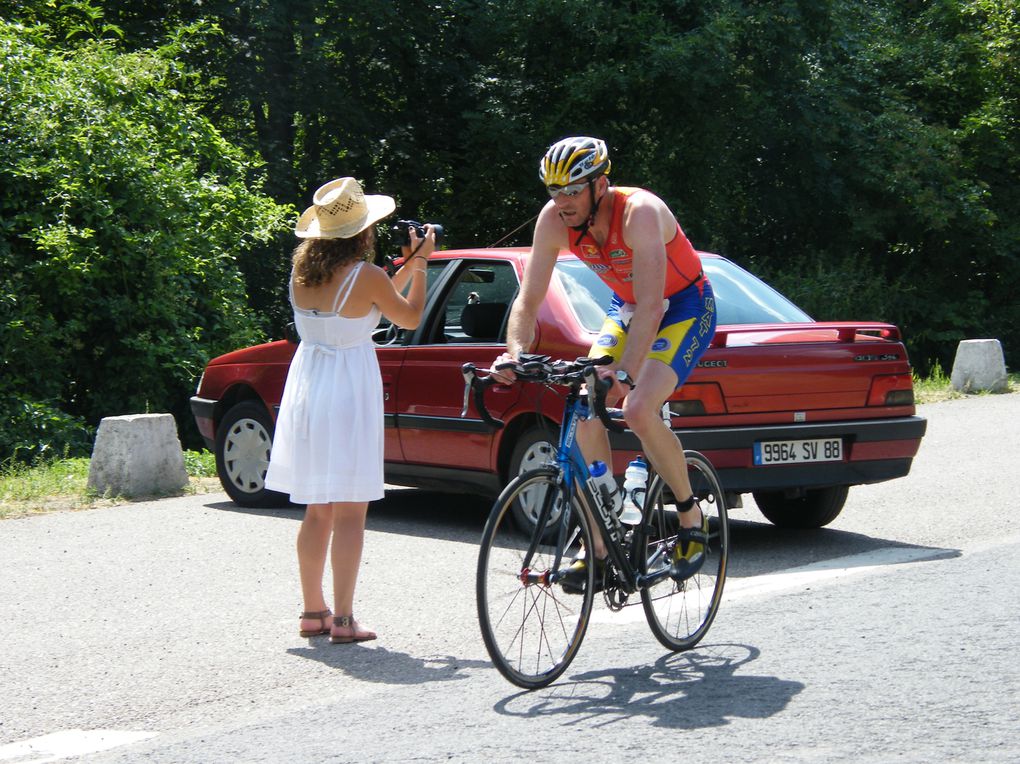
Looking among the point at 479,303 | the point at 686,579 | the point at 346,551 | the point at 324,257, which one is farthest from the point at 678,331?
the point at 479,303

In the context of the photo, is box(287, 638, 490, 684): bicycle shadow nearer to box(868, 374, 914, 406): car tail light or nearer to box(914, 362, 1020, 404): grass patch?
box(868, 374, 914, 406): car tail light

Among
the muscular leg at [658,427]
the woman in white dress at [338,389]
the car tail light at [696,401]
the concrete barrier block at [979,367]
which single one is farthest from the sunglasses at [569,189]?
the concrete barrier block at [979,367]

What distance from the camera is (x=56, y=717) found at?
4973 mm

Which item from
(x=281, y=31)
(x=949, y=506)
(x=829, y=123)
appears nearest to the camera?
(x=949, y=506)

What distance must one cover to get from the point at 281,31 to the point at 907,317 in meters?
12.8

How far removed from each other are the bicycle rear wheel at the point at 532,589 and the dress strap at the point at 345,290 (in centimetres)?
Answer: 132

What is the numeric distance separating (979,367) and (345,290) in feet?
42.9

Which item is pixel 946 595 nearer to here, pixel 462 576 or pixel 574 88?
pixel 462 576

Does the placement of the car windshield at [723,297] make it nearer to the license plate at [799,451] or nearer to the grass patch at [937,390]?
the license plate at [799,451]

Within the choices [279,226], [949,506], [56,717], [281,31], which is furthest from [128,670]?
[281,31]

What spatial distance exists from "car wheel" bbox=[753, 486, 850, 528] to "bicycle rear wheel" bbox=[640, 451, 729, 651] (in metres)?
2.42

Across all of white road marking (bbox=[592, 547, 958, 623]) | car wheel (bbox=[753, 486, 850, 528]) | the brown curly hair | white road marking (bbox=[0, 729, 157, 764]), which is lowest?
white road marking (bbox=[0, 729, 157, 764])

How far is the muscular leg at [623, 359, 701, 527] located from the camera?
548cm

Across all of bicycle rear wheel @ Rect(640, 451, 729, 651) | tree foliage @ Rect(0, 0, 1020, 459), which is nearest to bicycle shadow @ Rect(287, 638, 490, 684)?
bicycle rear wheel @ Rect(640, 451, 729, 651)
